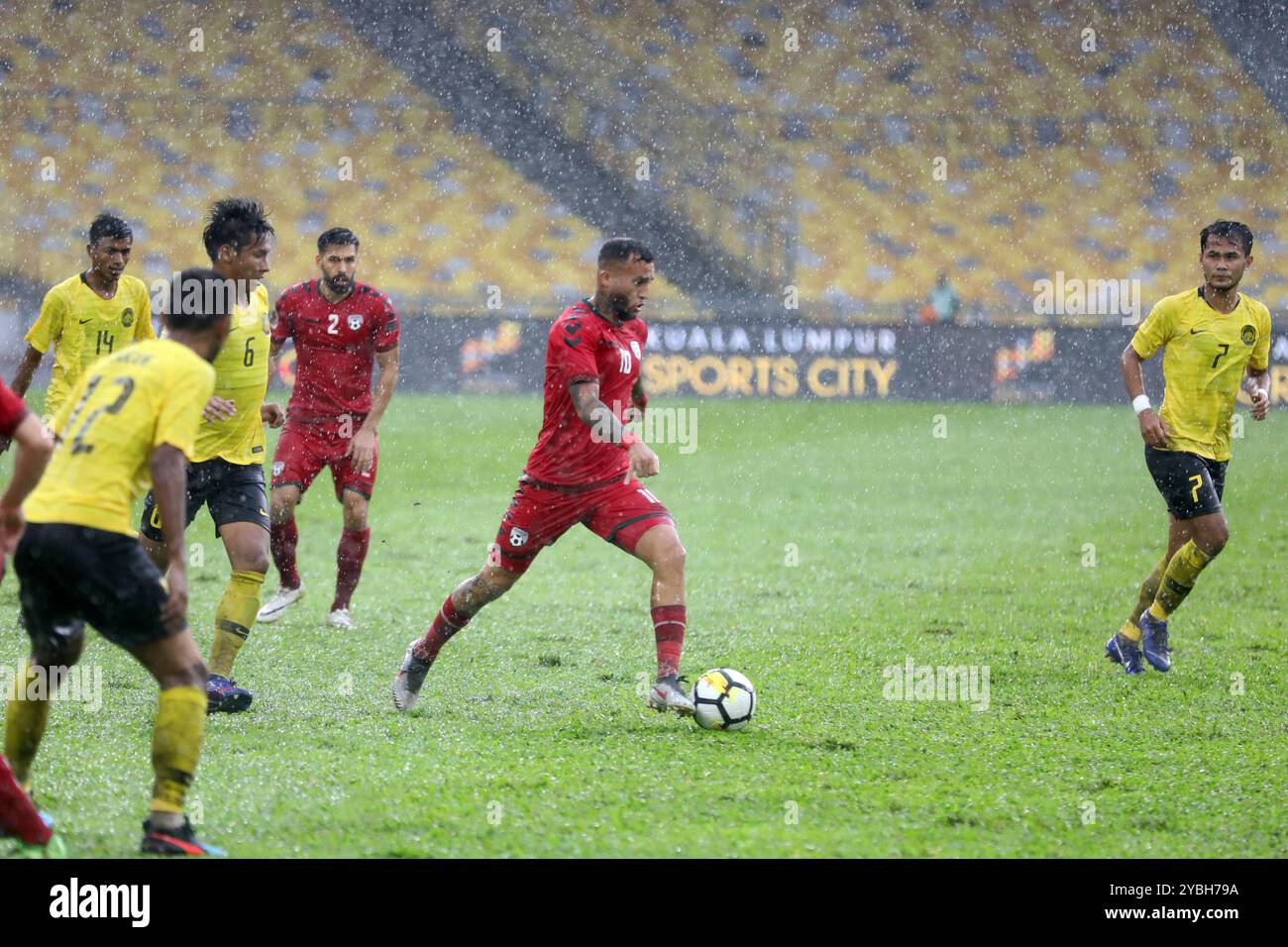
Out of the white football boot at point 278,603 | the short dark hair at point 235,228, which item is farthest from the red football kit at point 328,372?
the short dark hair at point 235,228

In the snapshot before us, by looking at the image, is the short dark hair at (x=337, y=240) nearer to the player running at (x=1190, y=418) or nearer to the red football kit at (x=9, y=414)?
the player running at (x=1190, y=418)

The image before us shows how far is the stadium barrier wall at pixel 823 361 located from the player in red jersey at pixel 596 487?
1472cm

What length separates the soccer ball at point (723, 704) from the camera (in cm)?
588

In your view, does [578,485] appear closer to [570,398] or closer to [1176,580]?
[570,398]

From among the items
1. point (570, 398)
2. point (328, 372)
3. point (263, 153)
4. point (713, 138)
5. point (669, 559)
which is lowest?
point (669, 559)

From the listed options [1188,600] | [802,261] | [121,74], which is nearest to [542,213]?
[802,261]

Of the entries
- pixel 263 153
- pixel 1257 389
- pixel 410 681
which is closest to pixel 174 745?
pixel 410 681

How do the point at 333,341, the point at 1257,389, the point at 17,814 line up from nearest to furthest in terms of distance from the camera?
the point at 17,814 → the point at 1257,389 → the point at 333,341

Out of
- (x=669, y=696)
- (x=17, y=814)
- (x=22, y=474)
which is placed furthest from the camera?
A: (x=669, y=696)

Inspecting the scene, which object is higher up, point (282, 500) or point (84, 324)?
point (84, 324)

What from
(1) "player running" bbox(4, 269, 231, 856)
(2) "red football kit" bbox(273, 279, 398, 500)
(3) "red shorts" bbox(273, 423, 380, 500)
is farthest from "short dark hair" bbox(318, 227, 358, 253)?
(1) "player running" bbox(4, 269, 231, 856)

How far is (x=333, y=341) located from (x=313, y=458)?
2.13 ft

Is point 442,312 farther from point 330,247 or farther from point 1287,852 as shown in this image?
point 1287,852

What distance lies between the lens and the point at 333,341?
837 cm
